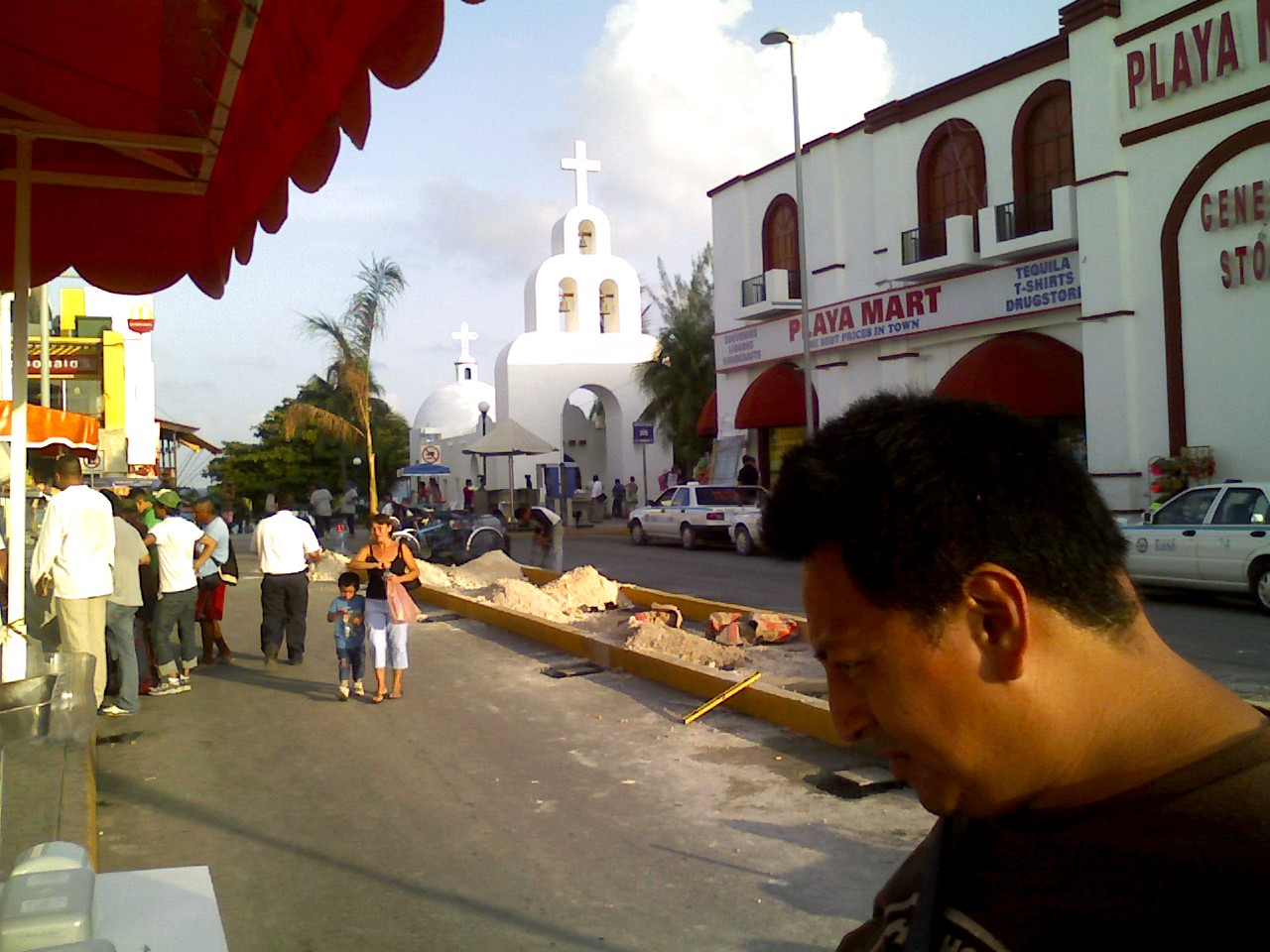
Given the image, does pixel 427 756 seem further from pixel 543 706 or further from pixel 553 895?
pixel 553 895

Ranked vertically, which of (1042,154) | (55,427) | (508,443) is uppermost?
(1042,154)

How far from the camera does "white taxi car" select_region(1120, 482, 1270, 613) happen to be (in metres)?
12.4

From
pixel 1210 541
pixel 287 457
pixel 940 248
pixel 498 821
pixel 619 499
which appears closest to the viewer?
pixel 498 821

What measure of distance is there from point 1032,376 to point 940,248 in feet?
13.8

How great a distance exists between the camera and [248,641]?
13164mm

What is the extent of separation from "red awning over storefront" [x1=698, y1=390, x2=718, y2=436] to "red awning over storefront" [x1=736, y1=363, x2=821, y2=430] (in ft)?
8.46

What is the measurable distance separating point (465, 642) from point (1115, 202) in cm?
1381

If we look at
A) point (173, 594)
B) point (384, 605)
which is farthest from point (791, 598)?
point (173, 594)

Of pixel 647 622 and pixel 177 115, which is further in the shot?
pixel 647 622

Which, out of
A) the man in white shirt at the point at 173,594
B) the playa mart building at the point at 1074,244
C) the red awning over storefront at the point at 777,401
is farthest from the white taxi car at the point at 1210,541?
the red awning over storefront at the point at 777,401

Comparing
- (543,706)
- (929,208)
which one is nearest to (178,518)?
(543,706)

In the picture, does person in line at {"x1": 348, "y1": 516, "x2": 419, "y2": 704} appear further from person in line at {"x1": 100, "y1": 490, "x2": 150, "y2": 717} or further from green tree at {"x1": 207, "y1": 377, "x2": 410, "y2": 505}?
green tree at {"x1": 207, "y1": 377, "x2": 410, "y2": 505}

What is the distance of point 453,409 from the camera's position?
5938 cm

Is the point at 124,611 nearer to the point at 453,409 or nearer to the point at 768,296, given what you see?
the point at 768,296
